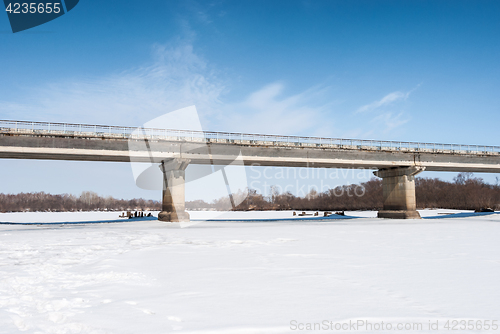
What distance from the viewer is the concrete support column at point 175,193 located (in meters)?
39.1

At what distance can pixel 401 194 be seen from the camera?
47344mm

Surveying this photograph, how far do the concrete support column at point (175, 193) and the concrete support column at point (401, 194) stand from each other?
29346mm

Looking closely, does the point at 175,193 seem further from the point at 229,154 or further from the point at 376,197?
the point at 376,197

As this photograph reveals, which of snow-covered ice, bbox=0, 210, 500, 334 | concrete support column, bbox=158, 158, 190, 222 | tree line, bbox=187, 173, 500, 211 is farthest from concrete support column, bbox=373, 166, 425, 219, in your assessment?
tree line, bbox=187, 173, 500, 211

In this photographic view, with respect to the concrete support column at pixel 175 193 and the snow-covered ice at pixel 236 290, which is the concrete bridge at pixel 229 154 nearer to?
the concrete support column at pixel 175 193

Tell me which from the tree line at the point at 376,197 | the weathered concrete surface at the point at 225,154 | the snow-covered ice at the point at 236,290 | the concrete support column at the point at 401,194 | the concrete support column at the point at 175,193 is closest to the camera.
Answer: the snow-covered ice at the point at 236,290

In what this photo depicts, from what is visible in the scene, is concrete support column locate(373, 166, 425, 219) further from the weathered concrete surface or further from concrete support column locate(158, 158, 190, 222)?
concrete support column locate(158, 158, 190, 222)

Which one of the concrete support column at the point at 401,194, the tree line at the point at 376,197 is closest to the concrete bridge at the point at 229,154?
the concrete support column at the point at 401,194

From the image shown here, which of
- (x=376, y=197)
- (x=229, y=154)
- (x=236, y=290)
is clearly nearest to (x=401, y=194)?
(x=229, y=154)

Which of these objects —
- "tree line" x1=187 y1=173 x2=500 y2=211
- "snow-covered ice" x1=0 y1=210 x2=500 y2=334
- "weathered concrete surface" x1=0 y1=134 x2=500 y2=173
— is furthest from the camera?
"tree line" x1=187 y1=173 x2=500 y2=211

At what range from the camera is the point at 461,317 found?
5453mm

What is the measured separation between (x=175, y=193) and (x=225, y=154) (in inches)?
306

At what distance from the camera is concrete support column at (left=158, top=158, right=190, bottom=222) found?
39.1 m

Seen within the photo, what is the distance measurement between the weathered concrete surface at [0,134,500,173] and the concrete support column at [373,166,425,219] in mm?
1193
